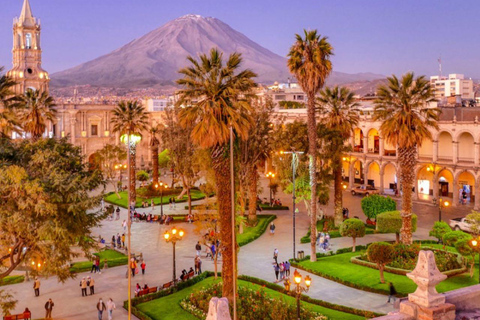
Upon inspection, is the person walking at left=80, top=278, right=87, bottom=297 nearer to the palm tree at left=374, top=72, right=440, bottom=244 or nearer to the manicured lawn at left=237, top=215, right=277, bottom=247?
the manicured lawn at left=237, top=215, right=277, bottom=247

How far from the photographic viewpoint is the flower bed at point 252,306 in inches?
803

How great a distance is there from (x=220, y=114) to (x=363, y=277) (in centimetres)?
1216

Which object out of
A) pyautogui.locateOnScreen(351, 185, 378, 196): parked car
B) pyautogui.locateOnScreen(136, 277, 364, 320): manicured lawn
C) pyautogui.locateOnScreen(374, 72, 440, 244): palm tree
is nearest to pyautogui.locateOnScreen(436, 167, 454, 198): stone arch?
pyautogui.locateOnScreen(351, 185, 378, 196): parked car

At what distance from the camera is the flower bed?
20.4 m

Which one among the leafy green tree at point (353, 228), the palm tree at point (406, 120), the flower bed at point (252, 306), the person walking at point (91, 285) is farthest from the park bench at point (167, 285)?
the palm tree at point (406, 120)

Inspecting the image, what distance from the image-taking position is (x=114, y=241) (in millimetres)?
35656

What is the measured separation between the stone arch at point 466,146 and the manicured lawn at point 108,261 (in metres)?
31.7

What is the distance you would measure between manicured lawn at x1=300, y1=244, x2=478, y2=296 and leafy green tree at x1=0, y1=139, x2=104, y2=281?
1367 centimetres

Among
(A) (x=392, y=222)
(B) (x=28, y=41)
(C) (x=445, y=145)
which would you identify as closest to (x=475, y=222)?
(A) (x=392, y=222)

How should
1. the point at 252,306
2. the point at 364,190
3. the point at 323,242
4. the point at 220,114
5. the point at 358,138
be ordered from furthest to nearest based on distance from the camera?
the point at 358,138 < the point at 364,190 < the point at 323,242 < the point at 252,306 < the point at 220,114

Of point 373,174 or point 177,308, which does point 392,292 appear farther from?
point 373,174

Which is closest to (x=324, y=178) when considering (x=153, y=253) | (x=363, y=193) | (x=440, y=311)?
(x=153, y=253)

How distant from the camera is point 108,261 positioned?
1208 inches

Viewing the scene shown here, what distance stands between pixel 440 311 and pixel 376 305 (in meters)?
14.7
